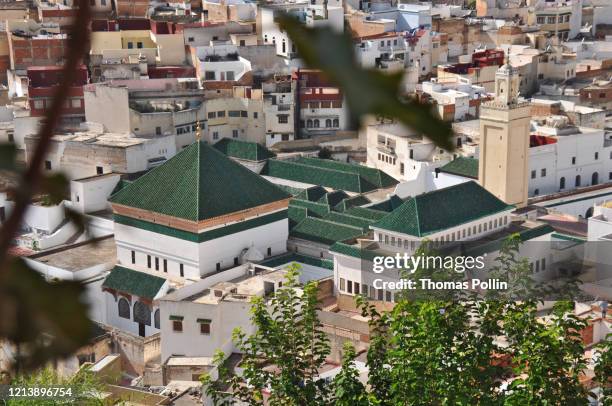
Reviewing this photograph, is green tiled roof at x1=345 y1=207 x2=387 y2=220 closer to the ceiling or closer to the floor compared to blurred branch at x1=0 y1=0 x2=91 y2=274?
closer to the floor

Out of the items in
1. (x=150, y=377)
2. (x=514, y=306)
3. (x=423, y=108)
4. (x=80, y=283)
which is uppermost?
(x=423, y=108)

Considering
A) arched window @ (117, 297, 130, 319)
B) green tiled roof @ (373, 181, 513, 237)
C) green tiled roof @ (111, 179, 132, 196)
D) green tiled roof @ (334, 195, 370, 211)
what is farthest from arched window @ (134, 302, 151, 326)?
green tiled roof @ (334, 195, 370, 211)

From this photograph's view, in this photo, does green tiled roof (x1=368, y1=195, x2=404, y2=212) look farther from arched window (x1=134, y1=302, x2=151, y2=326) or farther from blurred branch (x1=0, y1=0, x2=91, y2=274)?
blurred branch (x1=0, y1=0, x2=91, y2=274)

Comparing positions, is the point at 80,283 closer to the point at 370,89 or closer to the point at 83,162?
the point at 370,89

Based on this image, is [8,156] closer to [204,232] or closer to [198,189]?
[204,232]

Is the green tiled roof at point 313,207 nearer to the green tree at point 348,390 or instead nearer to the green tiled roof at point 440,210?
the green tiled roof at point 440,210

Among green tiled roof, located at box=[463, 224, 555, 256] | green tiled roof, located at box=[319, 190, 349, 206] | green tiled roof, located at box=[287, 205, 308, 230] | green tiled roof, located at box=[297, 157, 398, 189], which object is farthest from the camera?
green tiled roof, located at box=[297, 157, 398, 189]

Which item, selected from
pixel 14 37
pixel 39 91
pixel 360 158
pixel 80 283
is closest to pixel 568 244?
pixel 360 158
